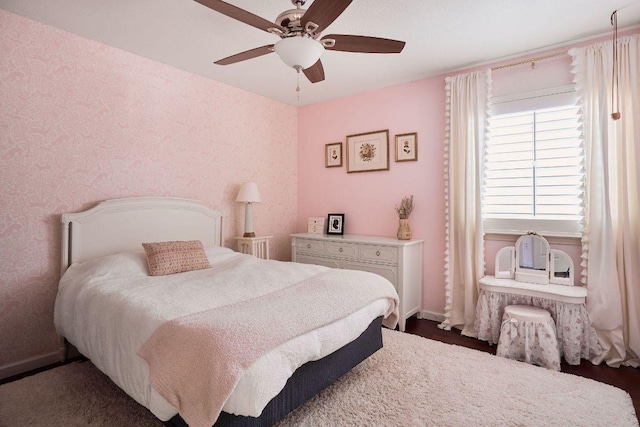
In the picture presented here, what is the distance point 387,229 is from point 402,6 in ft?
7.68

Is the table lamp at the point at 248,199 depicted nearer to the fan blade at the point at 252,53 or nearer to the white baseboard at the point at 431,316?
the fan blade at the point at 252,53

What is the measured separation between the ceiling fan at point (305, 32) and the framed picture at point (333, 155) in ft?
7.58

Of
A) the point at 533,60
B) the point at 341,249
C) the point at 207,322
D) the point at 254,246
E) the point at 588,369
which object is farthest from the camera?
the point at 254,246

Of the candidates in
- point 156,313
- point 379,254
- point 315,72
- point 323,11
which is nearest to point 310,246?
point 379,254

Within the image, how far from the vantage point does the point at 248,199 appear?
12.4 feet

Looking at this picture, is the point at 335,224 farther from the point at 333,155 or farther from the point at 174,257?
the point at 174,257

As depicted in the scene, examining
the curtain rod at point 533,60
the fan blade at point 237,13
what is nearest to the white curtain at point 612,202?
the curtain rod at point 533,60

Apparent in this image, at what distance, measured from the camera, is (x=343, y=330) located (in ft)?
6.33

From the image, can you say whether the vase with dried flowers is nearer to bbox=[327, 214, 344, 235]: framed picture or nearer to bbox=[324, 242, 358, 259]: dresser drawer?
bbox=[324, 242, 358, 259]: dresser drawer

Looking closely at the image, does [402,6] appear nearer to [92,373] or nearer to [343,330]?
[343,330]

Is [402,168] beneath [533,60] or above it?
beneath

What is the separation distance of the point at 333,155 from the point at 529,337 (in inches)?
115

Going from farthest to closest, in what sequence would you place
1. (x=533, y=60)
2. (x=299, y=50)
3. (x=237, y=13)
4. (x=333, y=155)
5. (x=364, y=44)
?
(x=333, y=155)
(x=533, y=60)
(x=364, y=44)
(x=299, y=50)
(x=237, y=13)

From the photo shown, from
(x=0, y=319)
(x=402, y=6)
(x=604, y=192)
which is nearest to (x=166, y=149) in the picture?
(x=0, y=319)
